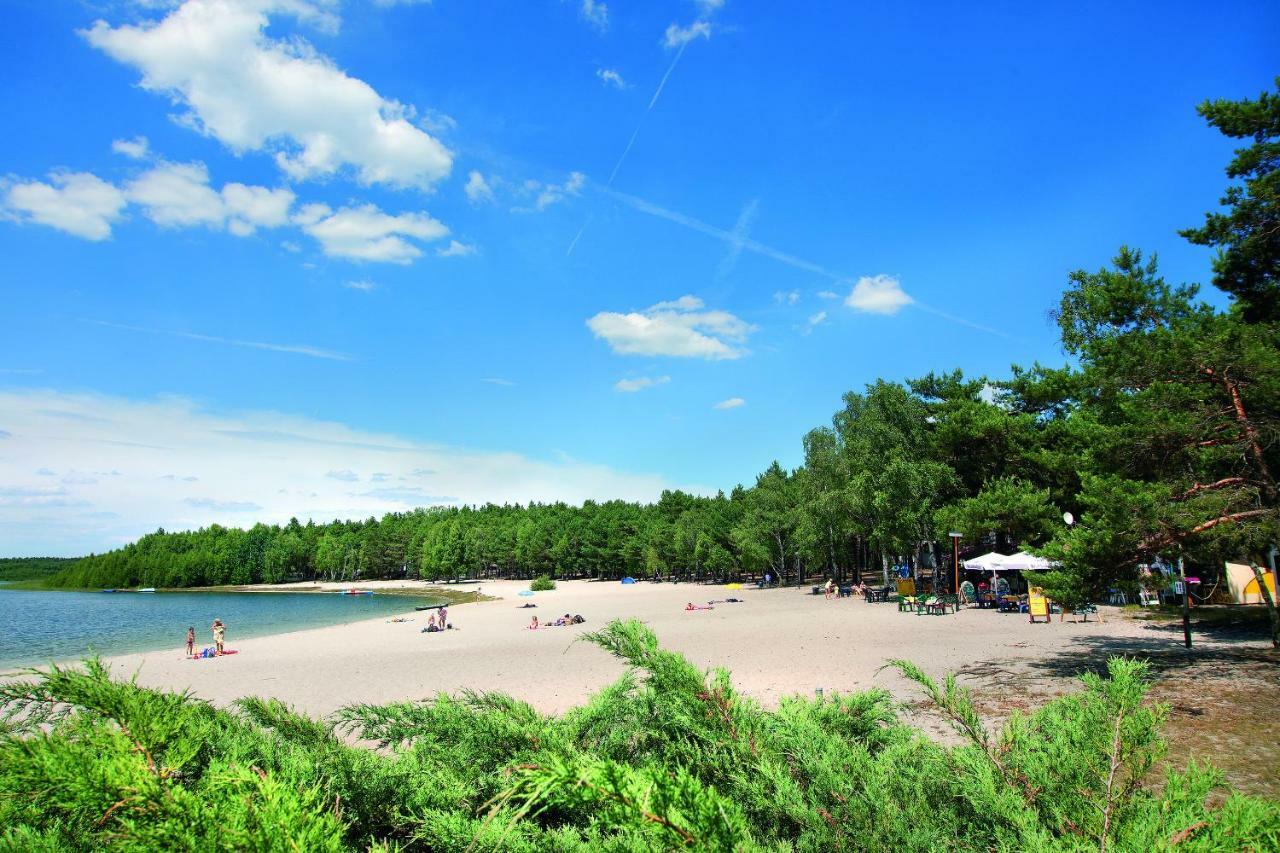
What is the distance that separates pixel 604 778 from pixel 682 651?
45.3 feet

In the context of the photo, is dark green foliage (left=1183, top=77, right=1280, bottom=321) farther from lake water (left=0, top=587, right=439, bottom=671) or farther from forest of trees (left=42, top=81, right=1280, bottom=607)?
lake water (left=0, top=587, right=439, bottom=671)

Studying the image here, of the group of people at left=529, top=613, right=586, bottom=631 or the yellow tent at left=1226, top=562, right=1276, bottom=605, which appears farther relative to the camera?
the group of people at left=529, top=613, right=586, bottom=631

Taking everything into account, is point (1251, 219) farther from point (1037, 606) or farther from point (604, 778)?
point (604, 778)

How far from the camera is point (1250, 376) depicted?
1040cm

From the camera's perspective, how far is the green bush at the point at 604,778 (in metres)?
1.48

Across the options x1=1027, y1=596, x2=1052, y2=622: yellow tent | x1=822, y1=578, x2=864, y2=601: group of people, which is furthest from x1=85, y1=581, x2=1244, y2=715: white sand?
x1=822, y1=578, x2=864, y2=601: group of people

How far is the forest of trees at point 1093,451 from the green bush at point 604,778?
979cm

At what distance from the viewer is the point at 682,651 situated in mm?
14586

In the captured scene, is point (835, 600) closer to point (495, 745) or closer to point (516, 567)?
point (495, 745)

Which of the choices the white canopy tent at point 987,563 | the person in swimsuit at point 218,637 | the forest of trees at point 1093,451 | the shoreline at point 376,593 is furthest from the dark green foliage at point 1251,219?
the shoreline at point 376,593

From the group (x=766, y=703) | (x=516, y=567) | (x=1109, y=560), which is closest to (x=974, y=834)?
(x=766, y=703)

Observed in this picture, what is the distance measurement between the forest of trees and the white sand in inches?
128

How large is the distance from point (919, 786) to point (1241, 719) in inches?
369

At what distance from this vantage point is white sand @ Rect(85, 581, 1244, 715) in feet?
43.9
